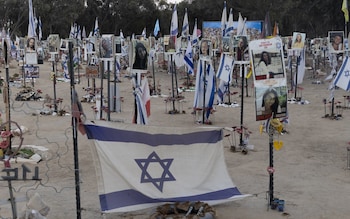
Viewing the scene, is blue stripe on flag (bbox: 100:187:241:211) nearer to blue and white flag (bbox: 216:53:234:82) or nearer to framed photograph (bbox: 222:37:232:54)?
blue and white flag (bbox: 216:53:234:82)

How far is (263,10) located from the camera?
1684 inches

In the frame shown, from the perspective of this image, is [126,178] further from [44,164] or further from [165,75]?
[165,75]

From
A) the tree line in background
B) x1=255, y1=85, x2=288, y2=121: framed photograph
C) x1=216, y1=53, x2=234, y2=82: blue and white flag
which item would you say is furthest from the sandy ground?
the tree line in background

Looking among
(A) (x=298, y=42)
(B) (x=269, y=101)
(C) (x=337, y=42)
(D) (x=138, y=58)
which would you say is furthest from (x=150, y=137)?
(A) (x=298, y=42)

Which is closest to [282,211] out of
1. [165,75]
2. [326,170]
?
[326,170]

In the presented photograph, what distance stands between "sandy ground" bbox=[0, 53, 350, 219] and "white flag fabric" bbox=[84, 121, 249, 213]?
299 millimetres

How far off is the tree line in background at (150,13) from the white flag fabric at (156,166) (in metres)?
32.5

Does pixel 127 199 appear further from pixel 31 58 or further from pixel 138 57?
pixel 31 58

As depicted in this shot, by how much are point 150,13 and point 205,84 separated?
47.3 meters

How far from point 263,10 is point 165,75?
42.6 feet

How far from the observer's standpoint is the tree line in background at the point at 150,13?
42781mm

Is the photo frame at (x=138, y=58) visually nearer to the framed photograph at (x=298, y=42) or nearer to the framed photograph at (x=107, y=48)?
the framed photograph at (x=107, y=48)

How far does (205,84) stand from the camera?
50.0 ft

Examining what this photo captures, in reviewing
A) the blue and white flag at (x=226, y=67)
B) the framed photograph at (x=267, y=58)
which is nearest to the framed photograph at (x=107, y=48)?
the blue and white flag at (x=226, y=67)
